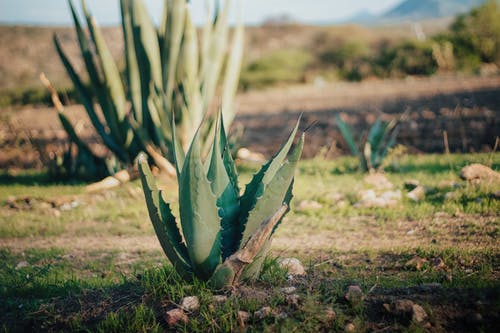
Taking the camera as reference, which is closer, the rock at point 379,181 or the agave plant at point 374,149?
the rock at point 379,181

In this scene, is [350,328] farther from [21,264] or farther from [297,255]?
[21,264]

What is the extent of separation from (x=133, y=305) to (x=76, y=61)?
128ft

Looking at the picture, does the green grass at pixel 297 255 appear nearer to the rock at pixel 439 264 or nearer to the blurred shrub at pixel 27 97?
the rock at pixel 439 264

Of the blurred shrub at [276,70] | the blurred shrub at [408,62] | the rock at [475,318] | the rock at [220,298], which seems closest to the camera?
the rock at [475,318]

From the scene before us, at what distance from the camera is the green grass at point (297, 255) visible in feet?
6.84

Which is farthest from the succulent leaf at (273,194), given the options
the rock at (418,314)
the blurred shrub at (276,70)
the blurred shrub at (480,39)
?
the blurred shrub at (480,39)

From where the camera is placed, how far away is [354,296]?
2.14 m

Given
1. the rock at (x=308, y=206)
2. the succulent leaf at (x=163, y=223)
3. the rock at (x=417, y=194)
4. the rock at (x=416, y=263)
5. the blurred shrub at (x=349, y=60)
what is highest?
the succulent leaf at (x=163, y=223)

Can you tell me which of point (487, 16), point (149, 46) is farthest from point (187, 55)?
point (487, 16)

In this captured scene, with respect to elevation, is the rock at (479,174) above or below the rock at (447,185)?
above

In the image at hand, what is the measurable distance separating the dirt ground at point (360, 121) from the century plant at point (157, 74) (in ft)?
4.30

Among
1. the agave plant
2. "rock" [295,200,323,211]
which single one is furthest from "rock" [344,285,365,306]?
the agave plant

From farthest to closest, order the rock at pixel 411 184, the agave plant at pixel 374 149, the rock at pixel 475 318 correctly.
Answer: the agave plant at pixel 374 149, the rock at pixel 411 184, the rock at pixel 475 318

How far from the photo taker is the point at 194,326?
2.03 meters
